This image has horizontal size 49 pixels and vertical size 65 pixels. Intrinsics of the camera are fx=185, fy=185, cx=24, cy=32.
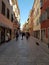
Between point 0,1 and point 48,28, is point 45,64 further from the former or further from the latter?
point 48,28

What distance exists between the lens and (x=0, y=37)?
26.6 meters

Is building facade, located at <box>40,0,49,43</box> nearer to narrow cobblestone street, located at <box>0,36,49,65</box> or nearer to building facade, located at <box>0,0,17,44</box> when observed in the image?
Result: building facade, located at <box>0,0,17,44</box>

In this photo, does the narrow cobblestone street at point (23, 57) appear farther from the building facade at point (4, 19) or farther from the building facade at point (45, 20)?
the building facade at point (45, 20)

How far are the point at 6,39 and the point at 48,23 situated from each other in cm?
805

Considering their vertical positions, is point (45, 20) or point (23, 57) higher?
point (45, 20)

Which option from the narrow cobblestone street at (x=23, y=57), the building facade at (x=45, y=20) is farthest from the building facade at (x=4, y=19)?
the narrow cobblestone street at (x=23, y=57)

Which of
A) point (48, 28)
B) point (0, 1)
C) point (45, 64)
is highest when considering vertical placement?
point (0, 1)

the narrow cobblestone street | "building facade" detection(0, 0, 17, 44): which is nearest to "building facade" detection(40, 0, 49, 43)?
"building facade" detection(0, 0, 17, 44)

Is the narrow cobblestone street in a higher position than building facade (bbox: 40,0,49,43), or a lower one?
lower

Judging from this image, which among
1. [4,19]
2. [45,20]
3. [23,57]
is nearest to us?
[23,57]

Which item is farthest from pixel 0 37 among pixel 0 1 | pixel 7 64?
pixel 7 64

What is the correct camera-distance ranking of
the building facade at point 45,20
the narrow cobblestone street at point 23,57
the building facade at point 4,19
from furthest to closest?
the building facade at point 45,20, the building facade at point 4,19, the narrow cobblestone street at point 23,57

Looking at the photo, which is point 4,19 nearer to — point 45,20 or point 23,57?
point 45,20

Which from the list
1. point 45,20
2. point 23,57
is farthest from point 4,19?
point 23,57
